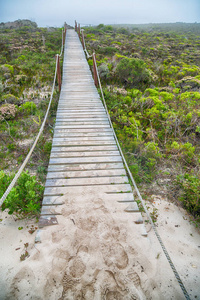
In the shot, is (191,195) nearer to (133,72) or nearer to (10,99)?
(133,72)

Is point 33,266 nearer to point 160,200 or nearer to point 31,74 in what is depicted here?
point 160,200

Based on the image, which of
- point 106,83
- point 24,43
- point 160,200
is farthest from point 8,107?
point 24,43

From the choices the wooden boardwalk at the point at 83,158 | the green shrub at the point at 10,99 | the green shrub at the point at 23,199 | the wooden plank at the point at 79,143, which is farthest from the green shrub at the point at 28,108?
the green shrub at the point at 23,199

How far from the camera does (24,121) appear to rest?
629 centimetres

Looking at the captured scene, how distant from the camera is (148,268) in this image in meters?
2.41

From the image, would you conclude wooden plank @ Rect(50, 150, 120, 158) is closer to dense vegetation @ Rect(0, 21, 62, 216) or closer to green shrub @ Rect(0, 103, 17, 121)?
dense vegetation @ Rect(0, 21, 62, 216)

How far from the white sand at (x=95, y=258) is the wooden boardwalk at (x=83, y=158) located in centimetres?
24

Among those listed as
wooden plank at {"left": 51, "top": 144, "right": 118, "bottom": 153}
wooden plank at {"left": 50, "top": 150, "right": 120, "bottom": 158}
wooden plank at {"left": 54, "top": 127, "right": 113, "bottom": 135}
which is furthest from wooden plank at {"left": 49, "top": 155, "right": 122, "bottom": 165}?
wooden plank at {"left": 54, "top": 127, "right": 113, "bottom": 135}

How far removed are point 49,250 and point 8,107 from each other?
5844mm

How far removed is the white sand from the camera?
2.17 meters

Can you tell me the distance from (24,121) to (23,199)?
393 cm

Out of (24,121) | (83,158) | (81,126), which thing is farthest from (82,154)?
(24,121)

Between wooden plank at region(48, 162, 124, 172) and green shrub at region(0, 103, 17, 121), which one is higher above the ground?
green shrub at region(0, 103, 17, 121)

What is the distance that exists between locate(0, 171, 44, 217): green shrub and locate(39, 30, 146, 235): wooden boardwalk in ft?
0.66
